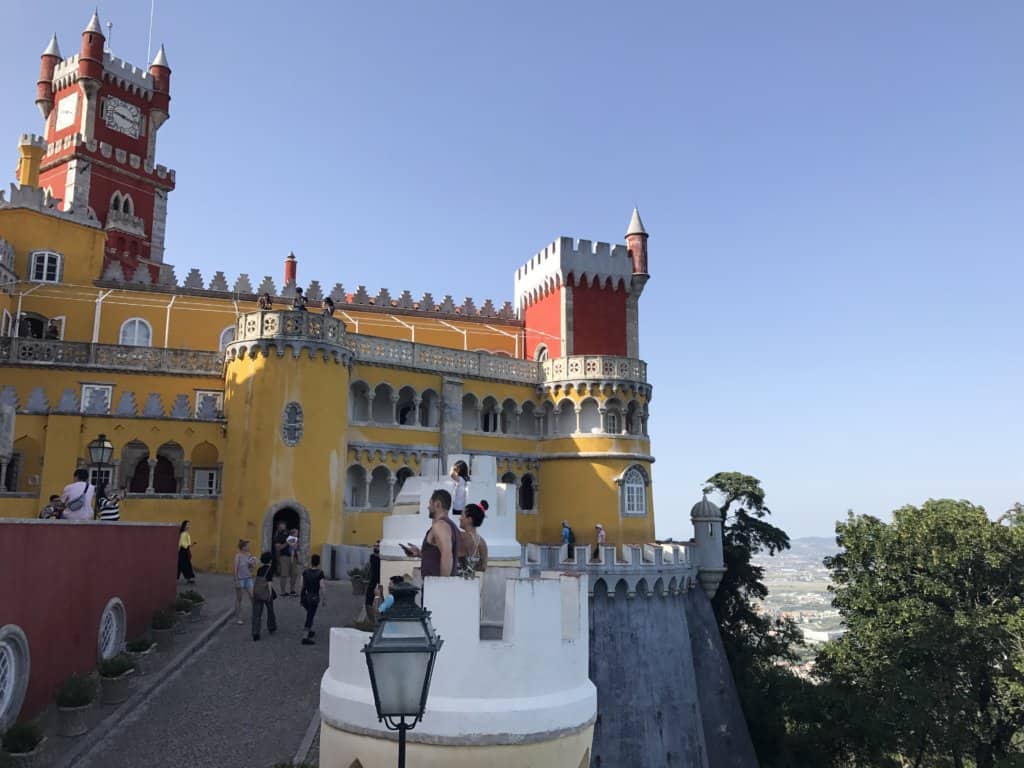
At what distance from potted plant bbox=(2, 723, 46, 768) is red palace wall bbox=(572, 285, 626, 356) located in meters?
30.1

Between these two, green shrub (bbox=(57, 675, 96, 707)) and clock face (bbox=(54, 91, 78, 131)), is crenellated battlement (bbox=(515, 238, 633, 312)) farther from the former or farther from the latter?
green shrub (bbox=(57, 675, 96, 707))

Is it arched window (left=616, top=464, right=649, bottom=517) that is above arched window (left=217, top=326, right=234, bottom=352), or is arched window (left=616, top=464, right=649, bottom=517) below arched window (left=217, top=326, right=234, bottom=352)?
below

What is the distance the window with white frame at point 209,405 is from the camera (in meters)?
27.7

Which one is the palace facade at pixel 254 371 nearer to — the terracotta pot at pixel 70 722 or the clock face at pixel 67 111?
the clock face at pixel 67 111

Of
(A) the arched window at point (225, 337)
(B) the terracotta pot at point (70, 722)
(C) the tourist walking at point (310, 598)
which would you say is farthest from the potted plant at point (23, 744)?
(A) the arched window at point (225, 337)

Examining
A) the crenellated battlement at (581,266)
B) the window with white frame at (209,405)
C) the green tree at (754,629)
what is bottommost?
the green tree at (754,629)

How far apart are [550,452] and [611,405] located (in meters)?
3.68

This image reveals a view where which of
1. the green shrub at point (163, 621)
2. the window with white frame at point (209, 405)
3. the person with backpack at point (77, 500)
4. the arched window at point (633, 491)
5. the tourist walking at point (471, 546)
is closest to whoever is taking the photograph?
the tourist walking at point (471, 546)

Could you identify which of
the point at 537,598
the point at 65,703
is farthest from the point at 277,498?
the point at 537,598

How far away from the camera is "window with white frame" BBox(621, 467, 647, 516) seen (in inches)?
1364

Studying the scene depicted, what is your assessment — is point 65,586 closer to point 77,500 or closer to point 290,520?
point 77,500

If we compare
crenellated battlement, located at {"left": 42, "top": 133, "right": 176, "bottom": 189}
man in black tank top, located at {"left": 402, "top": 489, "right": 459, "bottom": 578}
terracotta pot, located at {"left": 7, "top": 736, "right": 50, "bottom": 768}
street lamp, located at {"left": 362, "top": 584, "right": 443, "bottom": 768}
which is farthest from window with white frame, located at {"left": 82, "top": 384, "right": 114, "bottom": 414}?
street lamp, located at {"left": 362, "top": 584, "right": 443, "bottom": 768}

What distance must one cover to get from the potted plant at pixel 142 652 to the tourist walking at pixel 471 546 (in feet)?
28.3

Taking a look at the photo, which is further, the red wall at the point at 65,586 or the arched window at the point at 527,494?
the arched window at the point at 527,494
